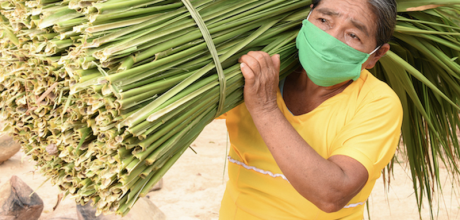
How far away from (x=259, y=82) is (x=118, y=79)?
1.38 feet

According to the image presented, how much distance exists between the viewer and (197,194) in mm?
3477

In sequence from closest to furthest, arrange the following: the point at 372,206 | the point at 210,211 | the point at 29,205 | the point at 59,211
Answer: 1. the point at 29,205
2. the point at 59,211
3. the point at 210,211
4. the point at 372,206

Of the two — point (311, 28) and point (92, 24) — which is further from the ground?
point (92, 24)

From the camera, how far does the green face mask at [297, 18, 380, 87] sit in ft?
4.05

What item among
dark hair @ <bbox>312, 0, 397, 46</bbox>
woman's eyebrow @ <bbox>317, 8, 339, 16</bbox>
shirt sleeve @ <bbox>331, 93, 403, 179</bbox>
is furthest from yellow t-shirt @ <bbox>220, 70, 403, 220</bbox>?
woman's eyebrow @ <bbox>317, 8, 339, 16</bbox>

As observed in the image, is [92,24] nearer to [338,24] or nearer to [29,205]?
[338,24]

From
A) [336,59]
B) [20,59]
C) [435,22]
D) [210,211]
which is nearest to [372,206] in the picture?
[210,211]

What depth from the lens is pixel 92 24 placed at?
94 cm

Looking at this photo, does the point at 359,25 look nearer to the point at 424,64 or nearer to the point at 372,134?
the point at 372,134

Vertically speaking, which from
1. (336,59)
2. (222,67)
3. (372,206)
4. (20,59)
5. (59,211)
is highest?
(20,59)

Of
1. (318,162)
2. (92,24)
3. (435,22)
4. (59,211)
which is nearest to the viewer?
(92,24)

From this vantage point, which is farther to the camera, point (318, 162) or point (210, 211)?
point (210, 211)

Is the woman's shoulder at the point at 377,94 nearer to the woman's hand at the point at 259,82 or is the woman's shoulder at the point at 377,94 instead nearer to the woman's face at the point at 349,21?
the woman's face at the point at 349,21

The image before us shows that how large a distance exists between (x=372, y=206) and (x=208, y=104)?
116 inches
